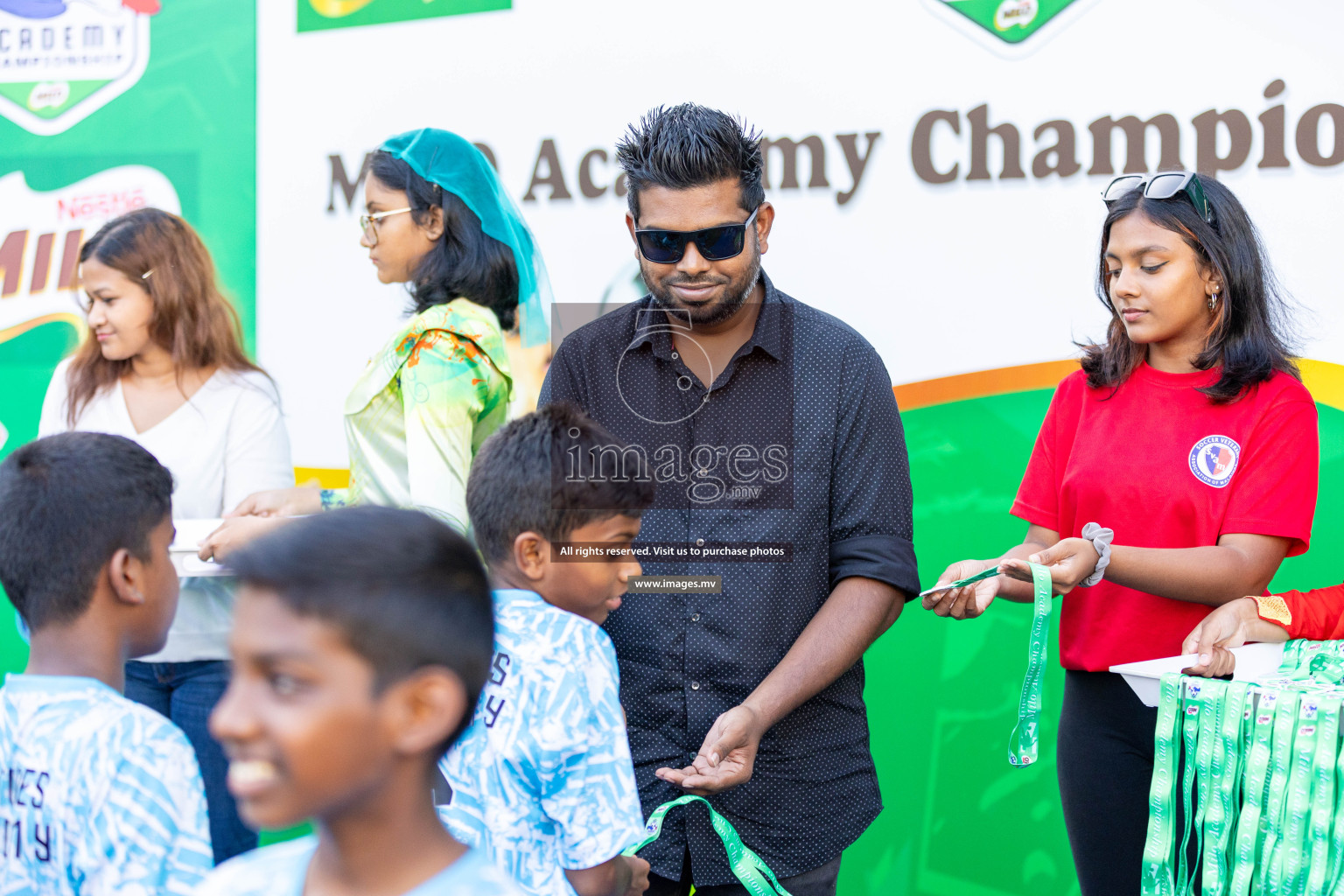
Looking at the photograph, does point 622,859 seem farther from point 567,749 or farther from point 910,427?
point 910,427

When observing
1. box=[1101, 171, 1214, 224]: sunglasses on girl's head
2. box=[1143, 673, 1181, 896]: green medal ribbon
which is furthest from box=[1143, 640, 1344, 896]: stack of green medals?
box=[1101, 171, 1214, 224]: sunglasses on girl's head

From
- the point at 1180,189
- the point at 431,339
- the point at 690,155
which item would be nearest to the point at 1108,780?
the point at 1180,189

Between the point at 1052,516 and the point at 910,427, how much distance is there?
799 mm

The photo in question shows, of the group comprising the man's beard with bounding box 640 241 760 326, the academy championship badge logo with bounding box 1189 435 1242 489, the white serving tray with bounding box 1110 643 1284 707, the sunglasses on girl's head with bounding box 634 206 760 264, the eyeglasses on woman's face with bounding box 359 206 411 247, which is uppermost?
the eyeglasses on woman's face with bounding box 359 206 411 247

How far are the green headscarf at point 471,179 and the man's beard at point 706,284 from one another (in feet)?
2.06

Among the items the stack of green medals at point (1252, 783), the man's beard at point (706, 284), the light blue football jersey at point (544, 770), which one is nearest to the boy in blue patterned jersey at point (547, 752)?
the light blue football jersey at point (544, 770)

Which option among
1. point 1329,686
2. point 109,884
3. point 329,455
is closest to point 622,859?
point 109,884

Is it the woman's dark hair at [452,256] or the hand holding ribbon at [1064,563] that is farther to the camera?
the woman's dark hair at [452,256]

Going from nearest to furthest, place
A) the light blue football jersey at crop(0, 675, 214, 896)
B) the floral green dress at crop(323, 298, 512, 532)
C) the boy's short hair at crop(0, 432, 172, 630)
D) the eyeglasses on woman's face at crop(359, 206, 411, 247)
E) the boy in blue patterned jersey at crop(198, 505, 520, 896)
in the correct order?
the boy in blue patterned jersey at crop(198, 505, 520, 896)
the light blue football jersey at crop(0, 675, 214, 896)
the boy's short hair at crop(0, 432, 172, 630)
the floral green dress at crop(323, 298, 512, 532)
the eyeglasses on woman's face at crop(359, 206, 411, 247)

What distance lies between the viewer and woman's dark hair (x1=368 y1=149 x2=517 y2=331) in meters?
2.48

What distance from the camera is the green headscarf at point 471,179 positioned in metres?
2.55

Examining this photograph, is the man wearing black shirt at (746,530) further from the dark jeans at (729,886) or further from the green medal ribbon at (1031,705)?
the green medal ribbon at (1031,705)

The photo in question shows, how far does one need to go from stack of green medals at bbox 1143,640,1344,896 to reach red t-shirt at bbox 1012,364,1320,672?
251 mm

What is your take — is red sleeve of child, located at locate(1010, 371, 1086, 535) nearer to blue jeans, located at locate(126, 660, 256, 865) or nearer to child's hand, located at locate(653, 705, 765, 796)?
child's hand, located at locate(653, 705, 765, 796)
